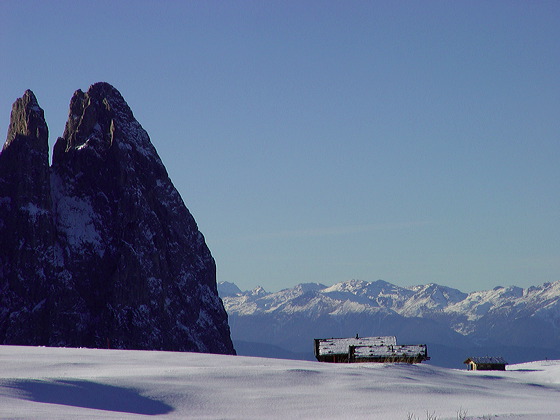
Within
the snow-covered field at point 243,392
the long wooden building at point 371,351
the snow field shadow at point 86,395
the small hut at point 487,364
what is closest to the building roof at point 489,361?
the small hut at point 487,364

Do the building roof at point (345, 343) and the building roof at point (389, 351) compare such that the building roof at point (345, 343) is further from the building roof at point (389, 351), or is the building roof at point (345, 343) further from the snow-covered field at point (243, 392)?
the snow-covered field at point (243, 392)

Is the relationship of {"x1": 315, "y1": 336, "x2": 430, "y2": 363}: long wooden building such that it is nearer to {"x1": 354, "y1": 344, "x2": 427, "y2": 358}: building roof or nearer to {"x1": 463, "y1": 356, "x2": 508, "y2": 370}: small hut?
{"x1": 354, "y1": 344, "x2": 427, "y2": 358}: building roof

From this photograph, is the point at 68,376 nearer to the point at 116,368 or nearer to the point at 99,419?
the point at 116,368

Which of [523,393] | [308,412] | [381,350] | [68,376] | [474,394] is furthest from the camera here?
[381,350]

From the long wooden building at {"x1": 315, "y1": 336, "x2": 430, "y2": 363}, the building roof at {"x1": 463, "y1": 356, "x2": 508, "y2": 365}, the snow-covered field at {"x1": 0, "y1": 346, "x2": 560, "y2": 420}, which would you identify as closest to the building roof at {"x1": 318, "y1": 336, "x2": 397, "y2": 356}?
the long wooden building at {"x1": 315, "y1": 336, "x2": 430, "y2": 363}

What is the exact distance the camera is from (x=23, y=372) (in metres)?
29.5

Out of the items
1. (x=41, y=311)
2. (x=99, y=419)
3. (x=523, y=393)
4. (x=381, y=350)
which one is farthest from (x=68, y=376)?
(x=41, y=311)

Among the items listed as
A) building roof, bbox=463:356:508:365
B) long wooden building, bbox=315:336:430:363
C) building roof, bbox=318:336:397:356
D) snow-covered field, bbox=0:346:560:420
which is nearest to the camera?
snow-covered field, bbox=0:346:560:420

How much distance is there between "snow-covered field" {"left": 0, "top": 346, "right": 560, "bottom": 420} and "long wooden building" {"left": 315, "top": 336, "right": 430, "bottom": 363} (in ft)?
39.8

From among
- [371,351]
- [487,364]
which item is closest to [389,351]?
[371,351]

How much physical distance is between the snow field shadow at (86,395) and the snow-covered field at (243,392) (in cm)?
3

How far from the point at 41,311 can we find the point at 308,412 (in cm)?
18392

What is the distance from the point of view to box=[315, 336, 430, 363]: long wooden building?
47344 mm

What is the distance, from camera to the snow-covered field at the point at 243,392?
77.9ft
